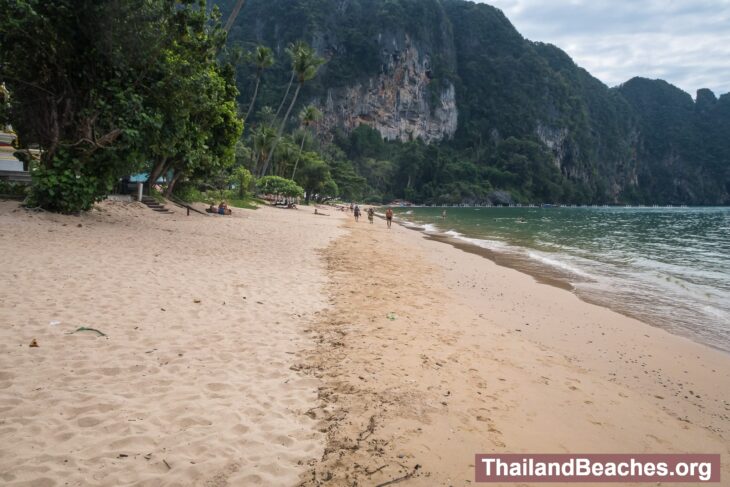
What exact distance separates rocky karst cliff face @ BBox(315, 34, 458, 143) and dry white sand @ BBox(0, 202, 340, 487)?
15855 cm

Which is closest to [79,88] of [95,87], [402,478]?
[95,87]

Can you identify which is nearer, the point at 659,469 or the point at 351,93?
the point at 659,469

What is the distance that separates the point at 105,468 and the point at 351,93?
175m

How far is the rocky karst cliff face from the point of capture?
540ft

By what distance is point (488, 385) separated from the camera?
5.24 meters

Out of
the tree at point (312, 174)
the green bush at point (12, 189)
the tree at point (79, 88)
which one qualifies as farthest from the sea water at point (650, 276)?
the tree at point (312, 174)

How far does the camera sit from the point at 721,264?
65.6ft

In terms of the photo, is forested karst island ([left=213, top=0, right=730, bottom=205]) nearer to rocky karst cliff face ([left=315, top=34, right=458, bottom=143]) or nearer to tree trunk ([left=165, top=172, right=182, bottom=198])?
rocky karst cliff face ([left=315, top=34, right=458, bottom=143])

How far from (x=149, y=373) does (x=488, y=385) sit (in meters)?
4.31

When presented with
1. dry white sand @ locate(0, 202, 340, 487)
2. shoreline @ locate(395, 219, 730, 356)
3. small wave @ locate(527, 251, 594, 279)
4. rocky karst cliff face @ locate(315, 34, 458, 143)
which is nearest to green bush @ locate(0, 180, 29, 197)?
dry white sand @ locate(0, 202, 340, 487)

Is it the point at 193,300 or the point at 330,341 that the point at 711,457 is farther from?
the point at 193,300

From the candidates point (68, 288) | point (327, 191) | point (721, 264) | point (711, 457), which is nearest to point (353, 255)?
point (68, 288)

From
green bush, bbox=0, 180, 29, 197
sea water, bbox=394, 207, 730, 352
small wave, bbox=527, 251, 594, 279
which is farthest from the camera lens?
green bush, bbox=0, 180, 29, 197

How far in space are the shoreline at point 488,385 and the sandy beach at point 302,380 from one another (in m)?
0.03
